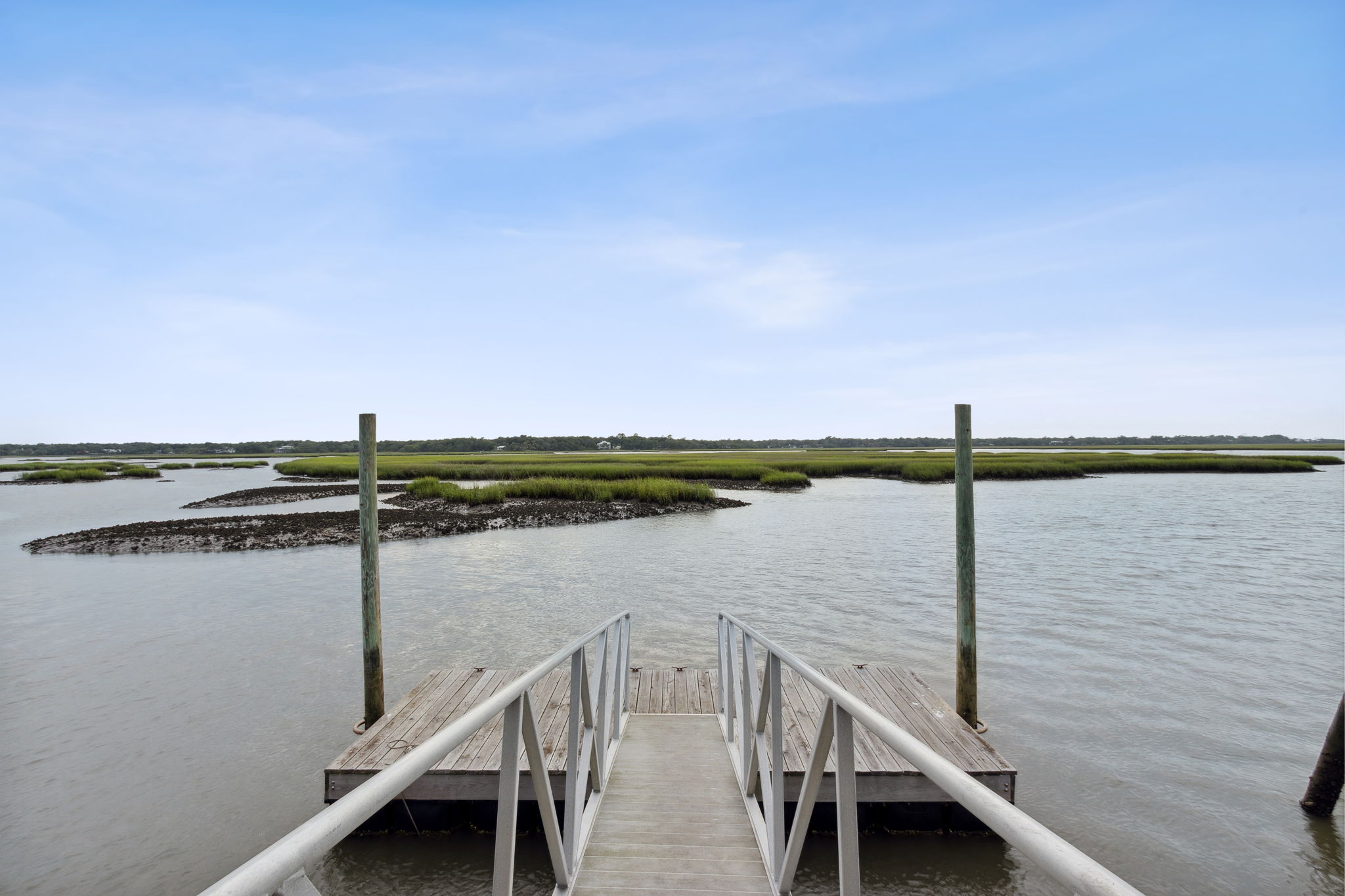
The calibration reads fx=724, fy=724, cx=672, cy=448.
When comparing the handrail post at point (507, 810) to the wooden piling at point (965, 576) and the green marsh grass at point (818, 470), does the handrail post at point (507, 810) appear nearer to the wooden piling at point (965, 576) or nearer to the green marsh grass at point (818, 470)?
the wooden piling at point (965, 576)

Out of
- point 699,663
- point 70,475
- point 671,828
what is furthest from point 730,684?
point 70,475

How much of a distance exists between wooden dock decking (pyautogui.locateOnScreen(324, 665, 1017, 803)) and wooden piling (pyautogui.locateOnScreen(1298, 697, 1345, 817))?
313 cm

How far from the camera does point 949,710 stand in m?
7.12

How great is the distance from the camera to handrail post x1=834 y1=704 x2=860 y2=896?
2.53 metres

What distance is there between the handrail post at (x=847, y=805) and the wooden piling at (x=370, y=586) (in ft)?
21.5

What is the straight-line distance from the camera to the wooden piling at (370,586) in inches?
319

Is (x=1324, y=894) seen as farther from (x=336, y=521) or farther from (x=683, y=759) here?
(x=336, y=521)

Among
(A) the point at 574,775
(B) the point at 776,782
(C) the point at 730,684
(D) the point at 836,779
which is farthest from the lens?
(C) the point at 730,684

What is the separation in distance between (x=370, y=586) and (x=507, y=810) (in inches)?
248

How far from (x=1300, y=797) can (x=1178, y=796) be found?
113 centimetres

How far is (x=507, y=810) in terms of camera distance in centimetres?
259

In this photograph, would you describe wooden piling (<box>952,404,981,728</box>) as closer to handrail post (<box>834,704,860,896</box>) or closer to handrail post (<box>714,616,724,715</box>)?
handrail post (<box>714,616,724,715</box>)

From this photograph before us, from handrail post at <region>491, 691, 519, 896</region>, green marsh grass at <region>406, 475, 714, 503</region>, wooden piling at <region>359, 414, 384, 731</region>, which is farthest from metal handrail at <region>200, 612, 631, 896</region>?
green marsh grass at <region>406, 475, 714, 503</region>

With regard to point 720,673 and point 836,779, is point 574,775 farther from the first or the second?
point 720,673
